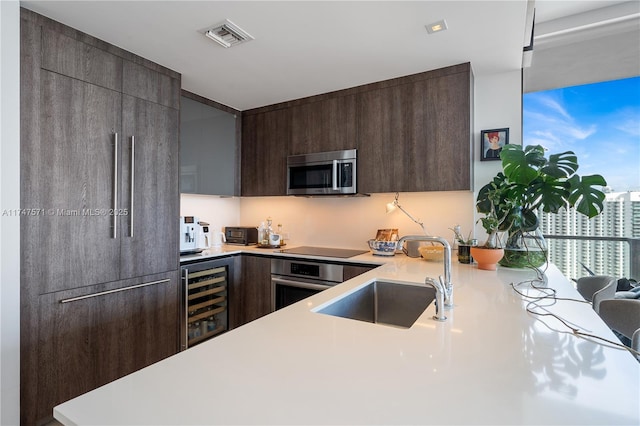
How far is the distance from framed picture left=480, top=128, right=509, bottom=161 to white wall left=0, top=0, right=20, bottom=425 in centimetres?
306

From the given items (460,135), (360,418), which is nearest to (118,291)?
(360,418)

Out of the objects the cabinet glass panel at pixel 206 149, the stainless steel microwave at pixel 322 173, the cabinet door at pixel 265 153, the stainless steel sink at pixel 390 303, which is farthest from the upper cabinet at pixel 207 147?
the stainless steel sink at pixel 390 303

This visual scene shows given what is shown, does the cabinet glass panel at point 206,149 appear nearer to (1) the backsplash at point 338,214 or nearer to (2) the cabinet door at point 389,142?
(1) the backsplash at point 338,214

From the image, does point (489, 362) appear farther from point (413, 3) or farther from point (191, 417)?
point (413, 3)

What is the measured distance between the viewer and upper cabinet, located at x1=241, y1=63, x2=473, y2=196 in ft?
8.20

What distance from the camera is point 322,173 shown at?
3014 millimetres

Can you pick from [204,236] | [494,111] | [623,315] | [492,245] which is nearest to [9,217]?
[204,236]

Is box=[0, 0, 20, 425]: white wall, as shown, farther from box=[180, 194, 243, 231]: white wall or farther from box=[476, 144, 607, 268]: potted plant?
box=[476, 144, 607, 268]: potted plant

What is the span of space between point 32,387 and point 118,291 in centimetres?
61

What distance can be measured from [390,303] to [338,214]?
5.52ft

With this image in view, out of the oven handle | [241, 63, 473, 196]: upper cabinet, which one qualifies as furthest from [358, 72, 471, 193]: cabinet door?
the oven handle

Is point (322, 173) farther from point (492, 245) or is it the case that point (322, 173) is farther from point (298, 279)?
point (492, 245)

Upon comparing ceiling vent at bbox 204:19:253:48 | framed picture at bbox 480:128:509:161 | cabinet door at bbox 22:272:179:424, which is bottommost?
cabinet door at bbox 22:272:179:424

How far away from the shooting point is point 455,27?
1937 millimetres
